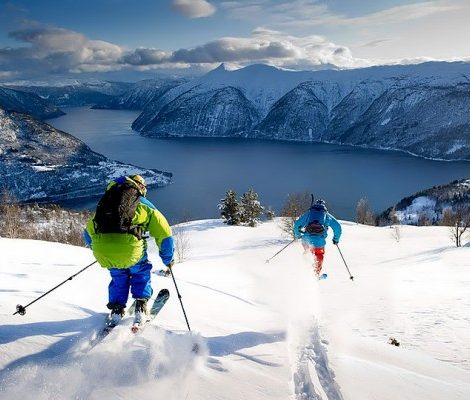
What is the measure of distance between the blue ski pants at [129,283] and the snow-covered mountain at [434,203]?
114 metres

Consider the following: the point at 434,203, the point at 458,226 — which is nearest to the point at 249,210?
the point at 458,226

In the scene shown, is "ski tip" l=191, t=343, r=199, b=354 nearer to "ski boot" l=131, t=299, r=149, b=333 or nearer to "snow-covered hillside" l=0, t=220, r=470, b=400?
"snow-covered hillside" l=0, t=220, r=470, b=400

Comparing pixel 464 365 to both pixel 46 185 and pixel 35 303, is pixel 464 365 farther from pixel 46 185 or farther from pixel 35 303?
pixel 46 185

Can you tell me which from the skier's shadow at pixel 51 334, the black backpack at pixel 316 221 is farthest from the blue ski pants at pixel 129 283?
the black backpack at pixel 316 221

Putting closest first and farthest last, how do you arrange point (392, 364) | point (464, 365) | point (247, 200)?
point (392, 364), point (464, 365), point (247, 200)

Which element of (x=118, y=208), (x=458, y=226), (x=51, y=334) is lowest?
(x=458, y=226)

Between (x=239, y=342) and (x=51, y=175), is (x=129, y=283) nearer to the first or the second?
(x=239, y=342)

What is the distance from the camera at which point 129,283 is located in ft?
17.9

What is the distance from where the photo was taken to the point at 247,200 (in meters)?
61.1

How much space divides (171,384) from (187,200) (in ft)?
440

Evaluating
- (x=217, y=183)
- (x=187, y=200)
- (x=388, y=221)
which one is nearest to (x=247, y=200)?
(x=388, y=221)

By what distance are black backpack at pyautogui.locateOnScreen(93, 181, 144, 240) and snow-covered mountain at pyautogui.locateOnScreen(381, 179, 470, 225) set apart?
11458cm

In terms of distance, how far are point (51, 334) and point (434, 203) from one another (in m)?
131

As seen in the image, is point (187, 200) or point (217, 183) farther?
point (217, 183)
